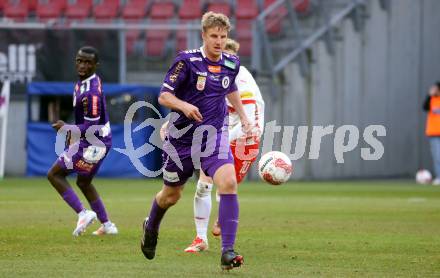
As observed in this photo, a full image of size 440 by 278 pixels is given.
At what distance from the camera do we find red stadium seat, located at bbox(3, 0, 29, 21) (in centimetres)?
2719

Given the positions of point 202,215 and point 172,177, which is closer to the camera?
point 172,177

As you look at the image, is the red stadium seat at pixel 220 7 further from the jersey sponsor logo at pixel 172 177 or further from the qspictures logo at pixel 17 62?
the jersey sponsor logo at pixel 172 177

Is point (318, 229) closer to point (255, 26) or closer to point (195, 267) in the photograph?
point (195, 267)

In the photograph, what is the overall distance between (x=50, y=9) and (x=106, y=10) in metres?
1.48

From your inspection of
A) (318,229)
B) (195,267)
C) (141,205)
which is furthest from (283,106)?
(195,267)

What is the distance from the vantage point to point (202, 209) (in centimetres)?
1057

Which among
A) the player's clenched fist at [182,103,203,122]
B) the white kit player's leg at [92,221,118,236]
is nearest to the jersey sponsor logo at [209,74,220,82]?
the player's clenched fist at [182,103,203,122]

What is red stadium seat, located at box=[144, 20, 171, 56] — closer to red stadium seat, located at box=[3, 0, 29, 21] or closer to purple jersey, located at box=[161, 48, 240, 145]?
red stadium seat, located at box=[3, 0, 29, 21]

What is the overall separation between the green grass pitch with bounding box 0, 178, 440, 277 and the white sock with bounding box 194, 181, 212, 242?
0.23 metres

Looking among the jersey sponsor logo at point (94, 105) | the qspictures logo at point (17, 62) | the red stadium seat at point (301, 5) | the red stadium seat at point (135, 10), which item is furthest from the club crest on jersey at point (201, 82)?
the red stadium seat at point (135, 10)

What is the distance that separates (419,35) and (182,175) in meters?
19.5

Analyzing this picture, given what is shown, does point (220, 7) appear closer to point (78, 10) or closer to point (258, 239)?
point (78, 10)

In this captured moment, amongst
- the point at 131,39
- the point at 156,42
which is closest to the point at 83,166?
the point at 156,42

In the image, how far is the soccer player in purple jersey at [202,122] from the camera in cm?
865
